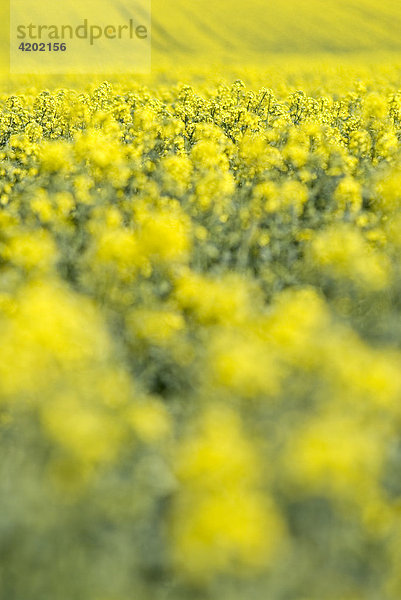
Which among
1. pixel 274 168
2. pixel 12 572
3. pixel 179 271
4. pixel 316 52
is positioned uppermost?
pixel 316 52

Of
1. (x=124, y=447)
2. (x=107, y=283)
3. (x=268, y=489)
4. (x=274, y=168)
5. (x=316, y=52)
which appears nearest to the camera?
(x=268, y=489)

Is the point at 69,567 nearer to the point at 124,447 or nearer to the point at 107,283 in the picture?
the point at 124,447

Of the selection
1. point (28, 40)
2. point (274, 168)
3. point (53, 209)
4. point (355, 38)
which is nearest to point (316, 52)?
point (355, 38)

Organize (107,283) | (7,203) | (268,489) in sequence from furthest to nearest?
(7,203), (107,283), (268,489)

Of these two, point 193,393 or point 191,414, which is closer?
point 191,414

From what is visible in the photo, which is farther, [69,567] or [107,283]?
[107,283]

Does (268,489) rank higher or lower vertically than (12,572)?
higher
